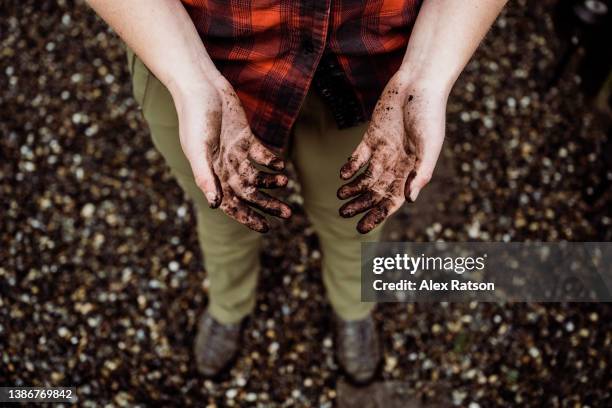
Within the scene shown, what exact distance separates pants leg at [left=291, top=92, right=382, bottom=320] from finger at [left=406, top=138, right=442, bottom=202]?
28 centimetres

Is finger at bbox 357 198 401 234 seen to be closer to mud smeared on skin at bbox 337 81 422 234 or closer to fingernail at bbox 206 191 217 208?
mud smeared on skin at bbox 337 81 422 234

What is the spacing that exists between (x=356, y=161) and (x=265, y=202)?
0.26m

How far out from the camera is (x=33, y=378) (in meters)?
2.35

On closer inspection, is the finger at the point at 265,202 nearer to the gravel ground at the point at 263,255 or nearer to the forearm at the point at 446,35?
the forearm at the point at 446,35

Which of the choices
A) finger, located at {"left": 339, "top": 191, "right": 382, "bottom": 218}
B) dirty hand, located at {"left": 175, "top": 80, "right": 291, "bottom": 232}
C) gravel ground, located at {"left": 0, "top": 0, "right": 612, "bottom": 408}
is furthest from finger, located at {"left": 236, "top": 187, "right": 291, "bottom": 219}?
gravel ground, located at {"left": 0, "top": 0, "right": 612, "bottom": 408}

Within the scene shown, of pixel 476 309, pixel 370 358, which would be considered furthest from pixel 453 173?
pixel 370 358

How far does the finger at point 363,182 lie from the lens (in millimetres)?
1391

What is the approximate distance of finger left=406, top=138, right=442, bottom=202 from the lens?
4.44ft

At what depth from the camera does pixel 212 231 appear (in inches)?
73.4

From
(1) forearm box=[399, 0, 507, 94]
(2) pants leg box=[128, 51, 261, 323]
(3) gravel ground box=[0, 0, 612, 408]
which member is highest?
(1) forearm box=[399, 0, 507, 94]

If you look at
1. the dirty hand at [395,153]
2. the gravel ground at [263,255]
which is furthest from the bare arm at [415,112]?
the gravel ground at [263,255]

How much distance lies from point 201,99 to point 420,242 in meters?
1.60

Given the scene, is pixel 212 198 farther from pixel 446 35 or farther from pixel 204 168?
pixel 446 35

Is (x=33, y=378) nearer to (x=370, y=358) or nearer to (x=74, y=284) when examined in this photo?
(x=74, y=284)
